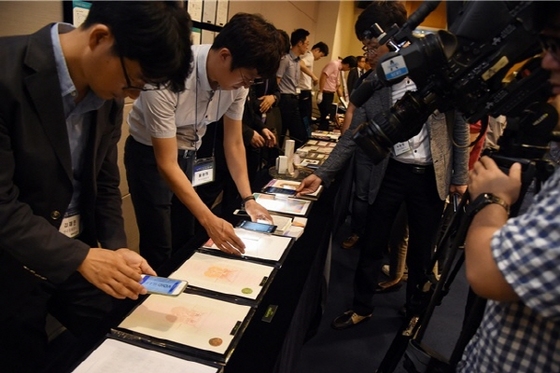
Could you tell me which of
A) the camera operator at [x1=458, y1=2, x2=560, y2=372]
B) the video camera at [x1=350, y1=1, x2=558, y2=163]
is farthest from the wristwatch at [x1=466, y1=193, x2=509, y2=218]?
Answer: the video camera at [x1=350, y1=1, x2=558, y2=163]

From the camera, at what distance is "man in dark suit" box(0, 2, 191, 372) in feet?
2.48

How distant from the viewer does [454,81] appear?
77cm

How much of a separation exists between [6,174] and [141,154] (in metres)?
0.76

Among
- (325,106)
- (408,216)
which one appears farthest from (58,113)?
(325,106)

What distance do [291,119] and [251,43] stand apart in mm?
2843

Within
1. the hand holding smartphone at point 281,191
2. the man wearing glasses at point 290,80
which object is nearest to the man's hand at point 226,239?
the hand holding smartphone at point 281,191

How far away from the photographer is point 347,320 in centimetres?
200

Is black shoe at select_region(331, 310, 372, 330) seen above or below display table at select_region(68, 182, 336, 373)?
below

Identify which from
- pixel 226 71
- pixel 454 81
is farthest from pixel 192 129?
pixel 454 81

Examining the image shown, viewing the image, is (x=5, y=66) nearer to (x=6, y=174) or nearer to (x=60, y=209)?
(x=6, y=174)

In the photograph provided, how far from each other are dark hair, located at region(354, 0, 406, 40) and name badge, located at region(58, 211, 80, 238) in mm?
1271

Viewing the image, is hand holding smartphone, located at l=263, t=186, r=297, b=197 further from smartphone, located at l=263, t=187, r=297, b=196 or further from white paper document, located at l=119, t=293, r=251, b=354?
white paper document, located at l=119, t=293, r=251, b=354

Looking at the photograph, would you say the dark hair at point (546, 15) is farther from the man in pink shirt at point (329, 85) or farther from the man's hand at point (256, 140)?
the man in pink shirt at point (329, 85)

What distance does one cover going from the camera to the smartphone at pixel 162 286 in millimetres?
825
